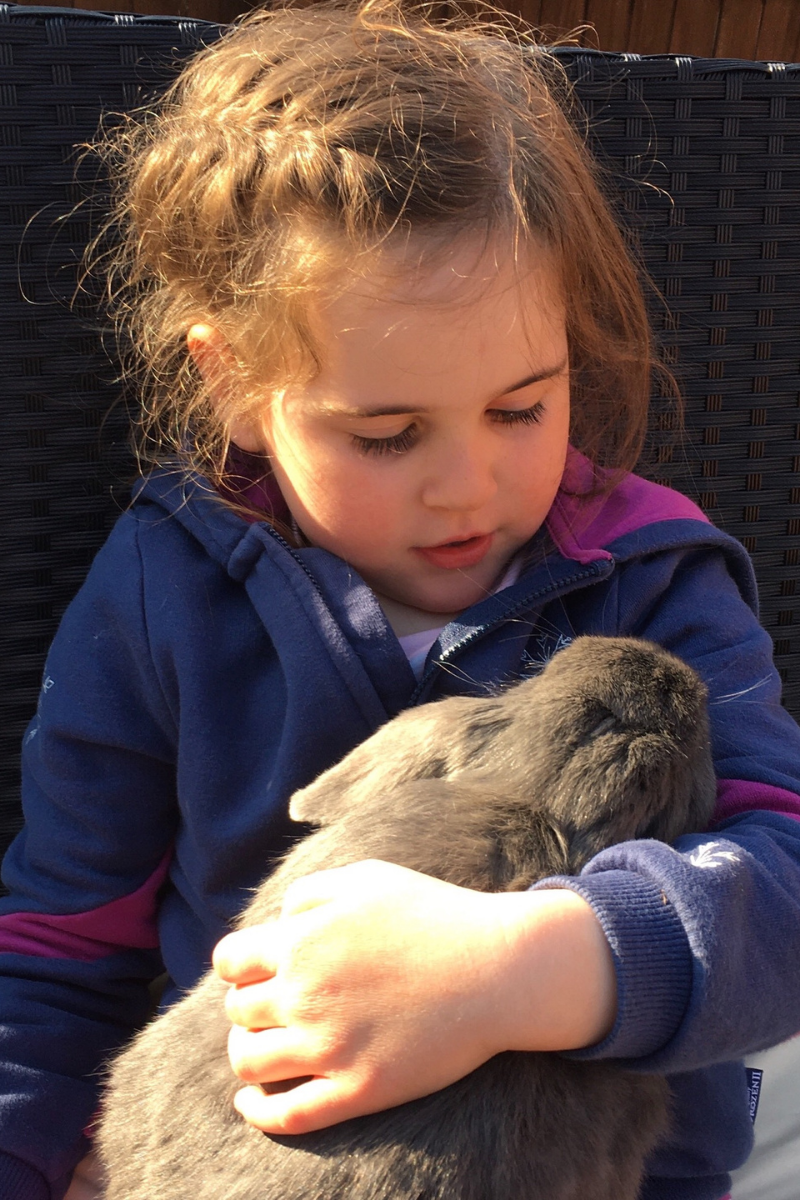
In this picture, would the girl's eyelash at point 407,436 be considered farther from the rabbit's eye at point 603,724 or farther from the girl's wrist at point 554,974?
the girl's wrist at point 554,974

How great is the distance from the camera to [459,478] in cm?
156

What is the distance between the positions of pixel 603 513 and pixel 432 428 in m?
0.37

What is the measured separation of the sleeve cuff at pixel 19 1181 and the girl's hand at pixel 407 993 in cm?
65

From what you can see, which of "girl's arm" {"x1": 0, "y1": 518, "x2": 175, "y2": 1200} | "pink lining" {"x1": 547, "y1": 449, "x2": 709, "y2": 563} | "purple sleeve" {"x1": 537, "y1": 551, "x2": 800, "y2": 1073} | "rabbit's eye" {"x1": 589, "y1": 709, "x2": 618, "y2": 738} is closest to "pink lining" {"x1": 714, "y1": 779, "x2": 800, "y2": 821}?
"purple sleeve" {"x1": 537, "y1": 551, "x2": 800, "y2": 1073}

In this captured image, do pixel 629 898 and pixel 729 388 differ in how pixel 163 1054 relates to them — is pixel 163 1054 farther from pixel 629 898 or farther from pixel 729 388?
pixel 729 388

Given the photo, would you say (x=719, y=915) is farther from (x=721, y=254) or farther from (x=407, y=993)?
(x=721, y=254)

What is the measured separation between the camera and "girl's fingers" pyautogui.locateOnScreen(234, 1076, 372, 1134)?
1125 mm

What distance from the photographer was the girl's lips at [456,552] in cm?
170

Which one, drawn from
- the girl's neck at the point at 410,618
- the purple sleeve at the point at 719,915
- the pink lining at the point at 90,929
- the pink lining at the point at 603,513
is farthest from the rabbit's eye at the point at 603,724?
the pink lining at the point at 90,929

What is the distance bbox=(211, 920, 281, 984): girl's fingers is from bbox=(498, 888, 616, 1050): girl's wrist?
271 millimetres

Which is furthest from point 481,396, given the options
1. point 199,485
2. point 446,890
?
point 446,890

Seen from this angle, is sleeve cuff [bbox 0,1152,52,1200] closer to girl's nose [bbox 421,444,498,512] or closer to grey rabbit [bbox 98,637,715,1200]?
grey rabbit [bbox 98,637,715,1200]

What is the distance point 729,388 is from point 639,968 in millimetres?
1362

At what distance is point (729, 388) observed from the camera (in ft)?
7.30
